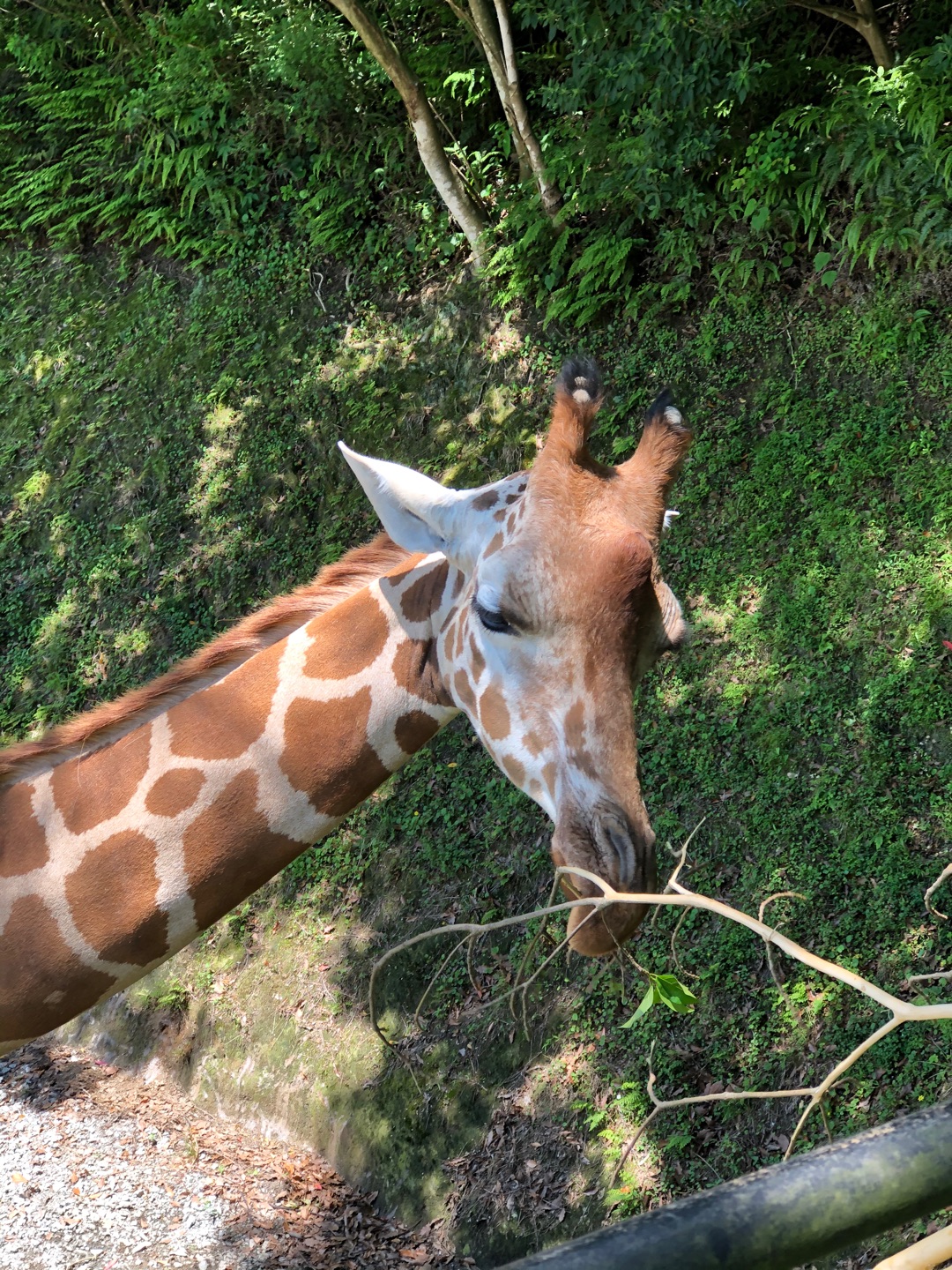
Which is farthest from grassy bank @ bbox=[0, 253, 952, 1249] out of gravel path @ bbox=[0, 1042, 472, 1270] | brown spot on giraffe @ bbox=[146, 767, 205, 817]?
brown spot on giraffe @ bbox=[146, 767, 205, 817]

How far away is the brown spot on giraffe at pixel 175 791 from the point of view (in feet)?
10.9

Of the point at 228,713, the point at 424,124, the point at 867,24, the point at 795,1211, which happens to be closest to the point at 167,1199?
the point at 228,713

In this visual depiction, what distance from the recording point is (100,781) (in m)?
3.43

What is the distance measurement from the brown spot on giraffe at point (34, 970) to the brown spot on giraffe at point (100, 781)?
11.5 inches

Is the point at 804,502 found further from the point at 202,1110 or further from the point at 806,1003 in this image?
the point at 202,1110

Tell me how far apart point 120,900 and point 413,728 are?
1048mm

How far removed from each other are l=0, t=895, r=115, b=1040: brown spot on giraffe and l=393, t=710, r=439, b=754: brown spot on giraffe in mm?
1178

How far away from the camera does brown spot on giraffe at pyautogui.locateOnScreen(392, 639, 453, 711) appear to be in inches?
131

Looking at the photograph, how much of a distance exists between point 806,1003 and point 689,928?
2.39 feet

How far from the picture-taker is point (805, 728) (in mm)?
5828

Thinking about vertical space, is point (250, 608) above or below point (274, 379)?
below

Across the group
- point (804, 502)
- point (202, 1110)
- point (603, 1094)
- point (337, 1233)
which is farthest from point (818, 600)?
point (202, 1110)

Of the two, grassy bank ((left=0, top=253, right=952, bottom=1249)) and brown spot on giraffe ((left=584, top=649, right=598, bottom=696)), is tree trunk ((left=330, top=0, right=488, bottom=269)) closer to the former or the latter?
grassy bank ((left=0, top=253, right=952, bottom=1249))

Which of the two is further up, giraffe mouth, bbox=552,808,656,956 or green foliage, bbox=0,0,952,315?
green foliage, bbox=0,0,952,315
